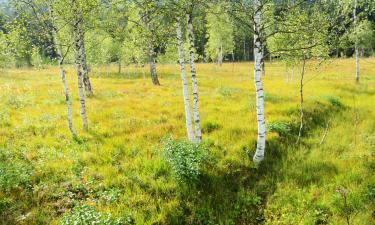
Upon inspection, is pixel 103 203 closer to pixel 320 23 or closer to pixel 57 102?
pixel 320 23

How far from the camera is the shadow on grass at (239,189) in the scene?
10203mm

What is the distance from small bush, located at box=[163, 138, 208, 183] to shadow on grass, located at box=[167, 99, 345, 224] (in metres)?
0.37

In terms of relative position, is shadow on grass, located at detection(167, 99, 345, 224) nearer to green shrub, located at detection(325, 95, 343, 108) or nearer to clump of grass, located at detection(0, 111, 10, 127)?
green shrub, located at detection(325, 95, 343, 108)

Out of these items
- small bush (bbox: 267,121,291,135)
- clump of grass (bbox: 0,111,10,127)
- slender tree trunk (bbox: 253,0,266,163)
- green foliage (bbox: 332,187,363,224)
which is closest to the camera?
green foliage (bbox: 332,187,363,224)

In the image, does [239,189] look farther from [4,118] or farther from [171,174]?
[4,118]

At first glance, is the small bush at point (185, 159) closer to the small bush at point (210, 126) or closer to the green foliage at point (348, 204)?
the small bush at point (210, 126)

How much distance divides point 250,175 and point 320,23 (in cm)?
642

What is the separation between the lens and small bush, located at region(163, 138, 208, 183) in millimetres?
10984

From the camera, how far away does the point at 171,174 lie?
11398 mm

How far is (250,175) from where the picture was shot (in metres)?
12.2

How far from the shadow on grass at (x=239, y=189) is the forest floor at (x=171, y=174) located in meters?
0.03

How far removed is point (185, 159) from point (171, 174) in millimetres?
754

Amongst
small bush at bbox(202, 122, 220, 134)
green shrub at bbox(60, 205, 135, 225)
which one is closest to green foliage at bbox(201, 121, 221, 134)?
small bush at bbox(202, 122, 220, 134)

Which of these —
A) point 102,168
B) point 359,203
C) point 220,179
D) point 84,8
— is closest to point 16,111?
point 84,8
